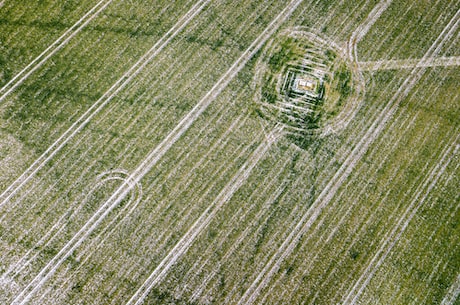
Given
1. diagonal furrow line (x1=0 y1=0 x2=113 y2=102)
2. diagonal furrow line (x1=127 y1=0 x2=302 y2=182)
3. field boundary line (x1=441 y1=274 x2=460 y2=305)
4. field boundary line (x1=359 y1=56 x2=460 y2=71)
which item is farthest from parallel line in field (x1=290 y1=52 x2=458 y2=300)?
diagonal furrow line (x1=0 y1=0 x2=113 y2=102)

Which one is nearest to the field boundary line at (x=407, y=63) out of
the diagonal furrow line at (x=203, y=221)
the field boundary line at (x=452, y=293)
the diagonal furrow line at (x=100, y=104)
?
the diagonal furrow line at (x=203, y=221)

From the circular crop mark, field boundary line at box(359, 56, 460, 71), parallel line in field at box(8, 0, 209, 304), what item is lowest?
parallel line in field at box(8, 0, 209, 304)

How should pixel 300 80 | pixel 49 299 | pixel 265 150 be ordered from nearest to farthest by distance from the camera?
pixel 49 299
pixel 265 150
pixel 300 80

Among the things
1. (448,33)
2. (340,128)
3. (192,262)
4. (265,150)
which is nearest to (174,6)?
(265,150)

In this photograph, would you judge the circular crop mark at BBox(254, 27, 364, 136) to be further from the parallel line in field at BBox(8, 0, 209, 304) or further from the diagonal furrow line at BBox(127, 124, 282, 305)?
the parallel line in field at BBox(8, 0, 209, 304)

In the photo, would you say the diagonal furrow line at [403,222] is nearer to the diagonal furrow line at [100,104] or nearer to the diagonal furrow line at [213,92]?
the diagonal furrow line at [213,92]

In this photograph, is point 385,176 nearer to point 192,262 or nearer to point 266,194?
point 266,194
